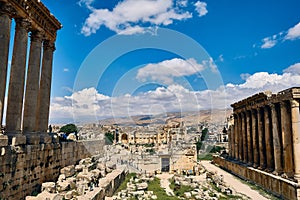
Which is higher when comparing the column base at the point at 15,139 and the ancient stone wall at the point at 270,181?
the column base at the point at 15,139

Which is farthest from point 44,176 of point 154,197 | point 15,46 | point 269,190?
point 269,190

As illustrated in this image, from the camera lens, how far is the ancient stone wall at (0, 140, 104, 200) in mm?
9875

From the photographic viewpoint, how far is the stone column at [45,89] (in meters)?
15.3

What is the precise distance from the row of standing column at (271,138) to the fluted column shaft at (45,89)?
49.5 ft

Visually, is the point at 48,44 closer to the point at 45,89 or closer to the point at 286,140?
the point at 45,89

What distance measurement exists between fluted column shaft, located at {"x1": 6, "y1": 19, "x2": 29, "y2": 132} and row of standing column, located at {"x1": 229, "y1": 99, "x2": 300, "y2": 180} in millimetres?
15434

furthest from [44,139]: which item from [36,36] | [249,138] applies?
[249,138]

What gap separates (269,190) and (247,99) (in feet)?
31.9

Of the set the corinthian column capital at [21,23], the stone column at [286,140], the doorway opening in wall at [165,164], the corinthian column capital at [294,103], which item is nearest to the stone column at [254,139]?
the stone column at [286,140]

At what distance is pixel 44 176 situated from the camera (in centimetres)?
1314

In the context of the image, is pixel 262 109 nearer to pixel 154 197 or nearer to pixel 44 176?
pixel 154 197

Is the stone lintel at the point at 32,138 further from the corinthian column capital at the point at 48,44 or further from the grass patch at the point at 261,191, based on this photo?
the grass patch at the point at 261,191

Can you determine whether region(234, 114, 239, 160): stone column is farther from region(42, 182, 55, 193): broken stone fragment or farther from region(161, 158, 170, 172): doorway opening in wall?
region(42, 182, 55, 193): broken stone fragment

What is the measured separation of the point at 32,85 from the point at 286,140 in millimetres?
15769
